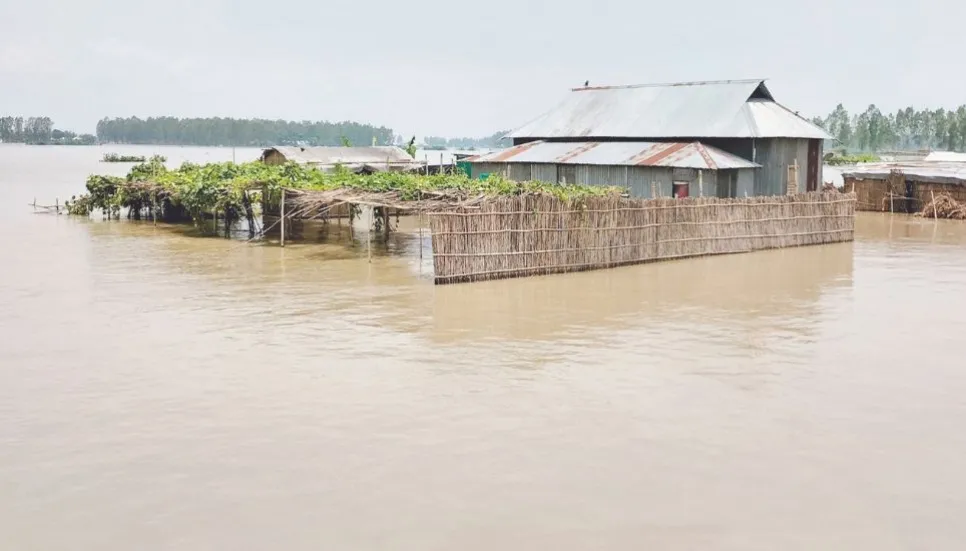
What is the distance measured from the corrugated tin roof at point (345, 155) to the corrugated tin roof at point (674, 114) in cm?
770

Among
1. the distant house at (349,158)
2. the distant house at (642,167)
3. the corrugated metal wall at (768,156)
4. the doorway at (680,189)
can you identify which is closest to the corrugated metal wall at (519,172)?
the distant house at (642,167)

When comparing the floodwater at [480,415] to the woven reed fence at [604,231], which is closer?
the floodwater at [480,415]

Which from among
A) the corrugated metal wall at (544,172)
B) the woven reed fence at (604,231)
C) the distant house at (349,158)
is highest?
the distant house at (349,158)

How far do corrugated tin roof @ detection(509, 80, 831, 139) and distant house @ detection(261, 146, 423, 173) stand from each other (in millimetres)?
6756

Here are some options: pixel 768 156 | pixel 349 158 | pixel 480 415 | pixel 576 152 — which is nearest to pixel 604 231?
pixel 480 415

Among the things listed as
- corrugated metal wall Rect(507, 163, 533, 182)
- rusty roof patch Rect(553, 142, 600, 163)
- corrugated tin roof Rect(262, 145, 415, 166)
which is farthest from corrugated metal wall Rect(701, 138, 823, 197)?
corrugated tin roof Rect(262, 145, 415, 166)

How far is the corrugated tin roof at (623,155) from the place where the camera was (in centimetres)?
2350

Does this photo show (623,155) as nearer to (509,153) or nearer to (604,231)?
(509,153)

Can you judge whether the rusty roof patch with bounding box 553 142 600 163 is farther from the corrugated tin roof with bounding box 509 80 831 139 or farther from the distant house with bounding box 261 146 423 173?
the distant house with bounding box 261 146 423 173

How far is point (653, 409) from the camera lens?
869 cm

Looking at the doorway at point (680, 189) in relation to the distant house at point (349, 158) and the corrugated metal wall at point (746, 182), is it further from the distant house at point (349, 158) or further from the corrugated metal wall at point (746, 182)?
the distant house at point (349, 158)

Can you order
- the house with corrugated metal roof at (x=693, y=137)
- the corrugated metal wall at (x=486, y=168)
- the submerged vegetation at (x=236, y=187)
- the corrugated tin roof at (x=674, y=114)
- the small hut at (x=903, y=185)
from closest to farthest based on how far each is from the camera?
the submerged vegetation at (x=236, y=187) < the house with corrugated metal roof at (x=693, y=137) < the corrugated tin roof at (x=674, y=114) < the corrugated metal wall at (x=486, y=168) < the small hut at (x=903, y=185)

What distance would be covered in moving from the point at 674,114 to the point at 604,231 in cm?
1133

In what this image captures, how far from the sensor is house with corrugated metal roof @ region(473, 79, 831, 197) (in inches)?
957
